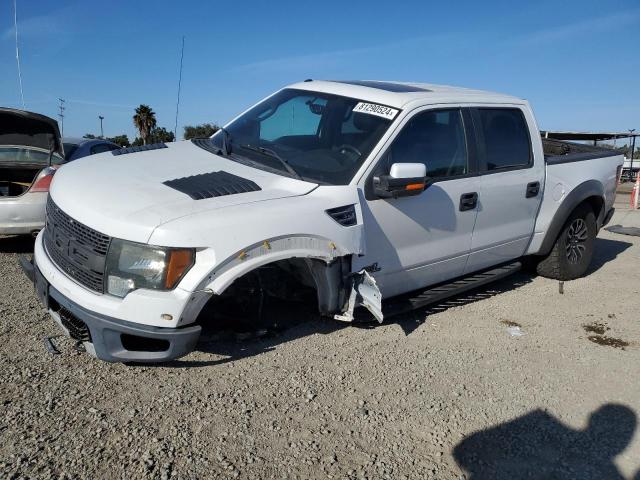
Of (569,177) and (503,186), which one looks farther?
(569,177)

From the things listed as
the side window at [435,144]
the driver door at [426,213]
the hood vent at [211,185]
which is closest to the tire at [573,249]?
the driver door at [426,213]

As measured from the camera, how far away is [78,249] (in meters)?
2.91

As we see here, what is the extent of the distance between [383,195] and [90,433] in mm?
2217

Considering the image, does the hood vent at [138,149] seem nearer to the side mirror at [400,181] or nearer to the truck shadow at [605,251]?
the side mirror at [400,181]

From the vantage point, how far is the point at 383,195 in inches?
139

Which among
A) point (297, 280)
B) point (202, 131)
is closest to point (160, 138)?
point (202, 131)

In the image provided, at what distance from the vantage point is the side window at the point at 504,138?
14.6 feet

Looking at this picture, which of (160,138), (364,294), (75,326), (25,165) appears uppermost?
(364,294)

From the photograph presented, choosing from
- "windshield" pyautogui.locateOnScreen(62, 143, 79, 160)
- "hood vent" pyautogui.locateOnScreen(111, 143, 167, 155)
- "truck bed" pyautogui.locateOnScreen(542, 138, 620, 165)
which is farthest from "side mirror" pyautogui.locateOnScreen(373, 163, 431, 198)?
"windshield" pyautogui.locateOnScreen(62, 143, 79, 160)

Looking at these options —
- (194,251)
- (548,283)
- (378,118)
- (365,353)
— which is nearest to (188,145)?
(378,118)

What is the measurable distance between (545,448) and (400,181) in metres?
1.78

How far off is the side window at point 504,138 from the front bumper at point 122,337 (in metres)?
2.89

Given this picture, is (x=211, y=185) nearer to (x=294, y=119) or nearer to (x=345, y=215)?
(x=345, y=215)

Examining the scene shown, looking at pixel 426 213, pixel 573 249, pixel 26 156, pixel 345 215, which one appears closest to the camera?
pixel 345 215
